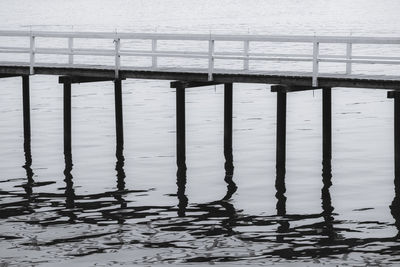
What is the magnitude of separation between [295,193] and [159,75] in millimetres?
5097

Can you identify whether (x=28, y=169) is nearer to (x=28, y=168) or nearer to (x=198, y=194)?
(x=28, y=168)

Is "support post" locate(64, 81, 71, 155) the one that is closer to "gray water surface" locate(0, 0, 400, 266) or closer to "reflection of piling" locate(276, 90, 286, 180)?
"gray water surface" locate(0, 0, 400, 266)

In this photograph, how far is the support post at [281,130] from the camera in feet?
103

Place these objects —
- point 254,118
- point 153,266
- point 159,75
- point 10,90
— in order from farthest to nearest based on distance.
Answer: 1. point 10,90
2. point 254,118
3. point 159,75
4. point 153,266

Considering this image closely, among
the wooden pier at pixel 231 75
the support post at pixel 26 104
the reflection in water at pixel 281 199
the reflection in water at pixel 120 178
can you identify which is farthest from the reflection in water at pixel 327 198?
the support post at pixel 26 104

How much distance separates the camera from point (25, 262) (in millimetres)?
23531

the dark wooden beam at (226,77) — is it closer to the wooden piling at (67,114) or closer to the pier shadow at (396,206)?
the wooden piling at (67,114)

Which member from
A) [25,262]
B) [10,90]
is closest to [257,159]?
[25,262]

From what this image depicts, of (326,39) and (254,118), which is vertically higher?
(326,39)

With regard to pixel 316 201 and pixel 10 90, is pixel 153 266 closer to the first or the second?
pixel 316 201

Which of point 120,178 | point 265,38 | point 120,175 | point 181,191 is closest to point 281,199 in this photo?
point 181,191

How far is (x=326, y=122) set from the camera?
3278 centimetres

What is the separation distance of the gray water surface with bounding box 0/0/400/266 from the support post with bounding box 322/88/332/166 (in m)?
0.53

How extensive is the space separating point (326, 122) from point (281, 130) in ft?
5.99
